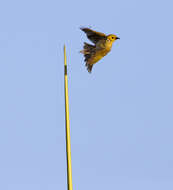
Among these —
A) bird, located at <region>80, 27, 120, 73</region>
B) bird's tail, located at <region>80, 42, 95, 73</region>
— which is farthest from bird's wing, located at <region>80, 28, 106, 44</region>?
bird's tail, located at <region>80, 42, 95, 73</region>

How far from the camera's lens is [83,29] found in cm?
916

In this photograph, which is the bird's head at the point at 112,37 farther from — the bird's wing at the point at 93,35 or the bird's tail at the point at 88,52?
the bird's tail at the point at 88,52

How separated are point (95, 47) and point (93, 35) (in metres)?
0.26

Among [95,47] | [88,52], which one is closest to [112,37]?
[95,47]

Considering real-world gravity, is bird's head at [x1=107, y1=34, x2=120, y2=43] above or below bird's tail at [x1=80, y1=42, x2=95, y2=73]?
above

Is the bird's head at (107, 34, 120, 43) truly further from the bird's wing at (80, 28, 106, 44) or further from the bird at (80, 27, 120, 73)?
the bird's wing at (80, 28, 106, 44)

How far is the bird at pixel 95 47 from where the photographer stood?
8734 mm

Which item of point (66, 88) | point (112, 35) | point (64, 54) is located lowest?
point (66, 88)

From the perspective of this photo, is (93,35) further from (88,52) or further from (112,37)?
(112,37)

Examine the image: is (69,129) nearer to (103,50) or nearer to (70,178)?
(70,178)

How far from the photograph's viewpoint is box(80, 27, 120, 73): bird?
873cm

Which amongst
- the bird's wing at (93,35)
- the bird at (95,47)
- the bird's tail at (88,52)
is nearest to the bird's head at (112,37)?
the bird at (95,47)

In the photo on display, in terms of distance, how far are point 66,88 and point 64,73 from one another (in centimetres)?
42

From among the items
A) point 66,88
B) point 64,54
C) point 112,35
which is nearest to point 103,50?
point 112,35
